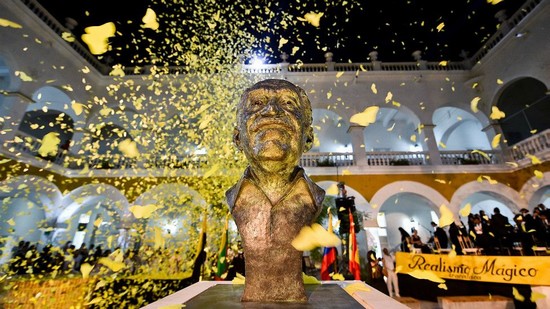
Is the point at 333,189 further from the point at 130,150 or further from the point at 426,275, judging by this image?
the point at 130,150

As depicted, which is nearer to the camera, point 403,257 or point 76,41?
point 403,257

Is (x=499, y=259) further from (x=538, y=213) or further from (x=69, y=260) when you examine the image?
(x=69, y=260)

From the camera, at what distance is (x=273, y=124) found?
172cm

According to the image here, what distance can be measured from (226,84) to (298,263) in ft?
41.3

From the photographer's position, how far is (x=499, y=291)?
514cm

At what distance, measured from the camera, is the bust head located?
1685 millimetres

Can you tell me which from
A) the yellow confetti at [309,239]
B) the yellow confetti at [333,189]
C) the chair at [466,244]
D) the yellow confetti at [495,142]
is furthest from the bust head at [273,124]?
the yellow confetti at [495,142]

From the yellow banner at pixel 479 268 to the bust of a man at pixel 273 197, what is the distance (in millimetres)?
5281

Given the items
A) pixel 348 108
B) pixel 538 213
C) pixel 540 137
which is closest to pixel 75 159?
pixel 348 108

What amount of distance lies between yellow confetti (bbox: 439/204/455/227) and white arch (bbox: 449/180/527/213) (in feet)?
1.00

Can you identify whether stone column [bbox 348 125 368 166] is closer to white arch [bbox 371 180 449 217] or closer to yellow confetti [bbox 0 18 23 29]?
white arch [bbox 371 180 449 217]

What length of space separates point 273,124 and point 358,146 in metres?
12.4

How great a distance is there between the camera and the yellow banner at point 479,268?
4.67 metres

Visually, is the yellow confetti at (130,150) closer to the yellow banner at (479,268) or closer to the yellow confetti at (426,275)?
the yellow banner at (479,268)
